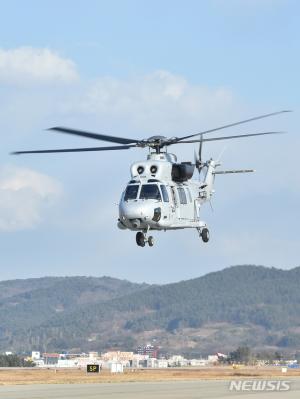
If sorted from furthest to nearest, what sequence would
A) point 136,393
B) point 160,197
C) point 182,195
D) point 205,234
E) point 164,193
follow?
point 136,393 < point 205,234 < point 182,195 < point 164,193 < point 160,197

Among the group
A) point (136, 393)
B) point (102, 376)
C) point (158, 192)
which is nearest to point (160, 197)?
point (158, 192)

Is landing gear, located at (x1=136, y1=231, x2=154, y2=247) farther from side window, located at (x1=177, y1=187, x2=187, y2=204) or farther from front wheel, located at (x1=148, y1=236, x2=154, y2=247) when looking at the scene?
side window, located at (x1=177, y1=187, x2=187, y2=204)

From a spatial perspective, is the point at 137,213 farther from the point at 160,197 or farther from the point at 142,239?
the point at 160,197

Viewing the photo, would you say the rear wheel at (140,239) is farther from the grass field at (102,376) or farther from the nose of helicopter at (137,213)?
the grass field at (102,376)

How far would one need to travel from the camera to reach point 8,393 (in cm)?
7438

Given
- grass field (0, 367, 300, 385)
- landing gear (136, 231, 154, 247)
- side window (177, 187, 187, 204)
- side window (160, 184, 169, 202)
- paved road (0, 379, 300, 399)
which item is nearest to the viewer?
landing gear (136, 231, 154, 247)

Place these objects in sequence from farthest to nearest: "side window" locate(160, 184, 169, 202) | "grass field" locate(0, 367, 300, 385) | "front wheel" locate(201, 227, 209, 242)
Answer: "grass field" locate(0, 367, 300, 385) < "front wheel" locate(201, 227, 209, 242) < "side window" locate(160, 184, 169, 202)

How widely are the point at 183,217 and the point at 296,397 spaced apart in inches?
627

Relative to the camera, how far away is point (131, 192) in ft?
199

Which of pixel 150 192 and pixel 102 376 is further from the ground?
pixel 150 192

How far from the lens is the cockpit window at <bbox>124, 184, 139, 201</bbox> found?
60250mm

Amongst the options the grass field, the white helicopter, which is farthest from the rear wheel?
the grass field

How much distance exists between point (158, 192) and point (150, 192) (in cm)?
54

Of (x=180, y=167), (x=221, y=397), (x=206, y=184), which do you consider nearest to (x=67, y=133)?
(x=180, y=167)
